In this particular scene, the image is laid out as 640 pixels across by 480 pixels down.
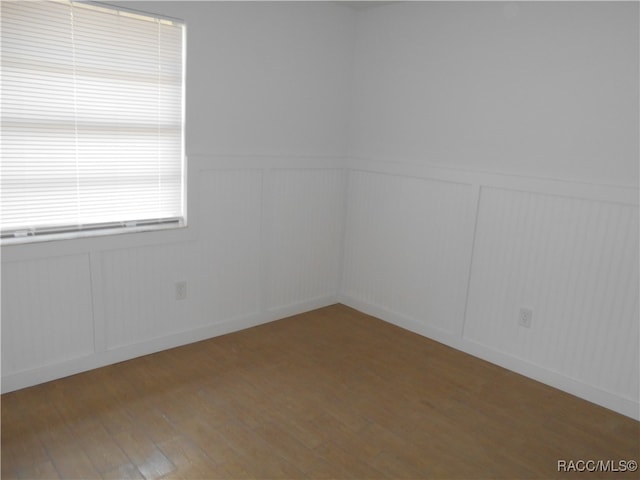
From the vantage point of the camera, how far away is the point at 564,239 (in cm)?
299

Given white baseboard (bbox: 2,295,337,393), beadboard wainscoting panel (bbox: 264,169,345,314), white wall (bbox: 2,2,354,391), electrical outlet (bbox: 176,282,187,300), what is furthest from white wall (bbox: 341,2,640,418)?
electrical outlet (bbox: 176,282,187,300)

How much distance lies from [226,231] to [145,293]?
0.69 meters

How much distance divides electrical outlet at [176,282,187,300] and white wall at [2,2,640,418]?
0.17 ft

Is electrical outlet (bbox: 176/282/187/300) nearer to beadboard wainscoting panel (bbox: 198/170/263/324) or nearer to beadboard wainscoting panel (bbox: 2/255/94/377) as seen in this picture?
beadboard wainscoting panel (bbox: 198/170/263/324)

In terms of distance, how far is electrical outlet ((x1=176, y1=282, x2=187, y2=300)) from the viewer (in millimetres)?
3330

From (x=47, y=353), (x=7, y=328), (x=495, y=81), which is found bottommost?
(x=47, y=353)

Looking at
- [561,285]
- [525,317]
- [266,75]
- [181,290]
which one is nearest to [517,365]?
[525,317]

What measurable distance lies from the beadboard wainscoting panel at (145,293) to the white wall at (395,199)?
0.01 meters

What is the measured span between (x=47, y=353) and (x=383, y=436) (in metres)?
1.95

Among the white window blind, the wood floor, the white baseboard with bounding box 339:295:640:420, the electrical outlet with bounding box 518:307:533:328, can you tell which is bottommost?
the wood floor

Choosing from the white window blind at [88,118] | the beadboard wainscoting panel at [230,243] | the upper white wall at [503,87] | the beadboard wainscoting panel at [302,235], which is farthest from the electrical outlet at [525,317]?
the white window blind at [88,118]

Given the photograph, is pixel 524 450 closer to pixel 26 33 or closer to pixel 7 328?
pixel 7 328

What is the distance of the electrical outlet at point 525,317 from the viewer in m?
3.19

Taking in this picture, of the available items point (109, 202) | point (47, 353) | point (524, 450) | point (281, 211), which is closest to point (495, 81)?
point (281, 211)
